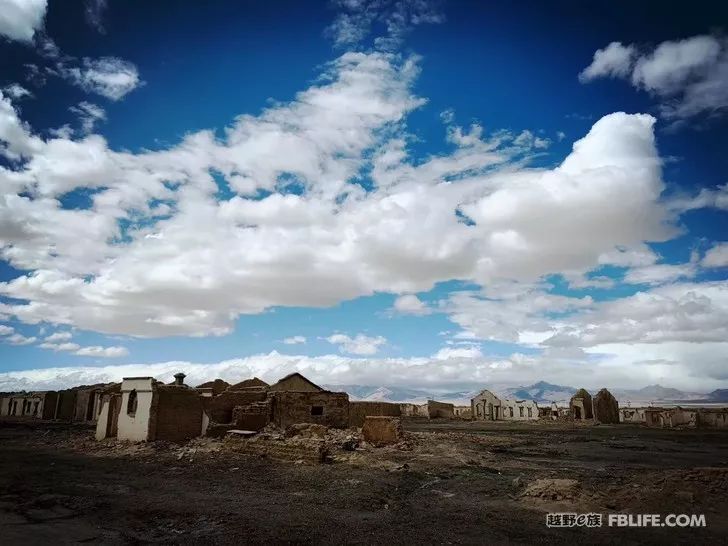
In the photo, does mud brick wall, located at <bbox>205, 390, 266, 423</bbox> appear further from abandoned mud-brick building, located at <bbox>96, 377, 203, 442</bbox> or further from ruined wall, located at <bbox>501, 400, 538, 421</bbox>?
ruined wall, located at <bbox>501, 400, 538, 421</bbox>

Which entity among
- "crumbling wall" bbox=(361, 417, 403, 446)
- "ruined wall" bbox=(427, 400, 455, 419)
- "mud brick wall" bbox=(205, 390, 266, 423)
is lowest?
"ruined wall" bbox=(427, 400, 455, 419)

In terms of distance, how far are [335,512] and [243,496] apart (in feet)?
9.82

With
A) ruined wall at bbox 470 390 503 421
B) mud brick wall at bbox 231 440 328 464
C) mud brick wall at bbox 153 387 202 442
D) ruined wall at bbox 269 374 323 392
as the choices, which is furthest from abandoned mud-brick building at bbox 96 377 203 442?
ruined wall at bbox 470 390 503 421

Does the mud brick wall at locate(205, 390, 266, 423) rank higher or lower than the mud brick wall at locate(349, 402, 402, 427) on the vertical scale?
higher

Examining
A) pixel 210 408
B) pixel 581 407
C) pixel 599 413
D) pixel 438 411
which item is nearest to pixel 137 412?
pixel 210 408

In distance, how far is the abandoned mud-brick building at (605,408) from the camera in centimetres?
5091

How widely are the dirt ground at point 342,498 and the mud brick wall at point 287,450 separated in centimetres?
46

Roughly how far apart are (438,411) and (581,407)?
792 inches

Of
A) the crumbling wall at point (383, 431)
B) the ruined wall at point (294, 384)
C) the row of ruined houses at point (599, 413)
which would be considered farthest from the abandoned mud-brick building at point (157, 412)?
the row of ruined houses at point (599, 413)

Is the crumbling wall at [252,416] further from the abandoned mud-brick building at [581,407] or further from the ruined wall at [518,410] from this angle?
the ruined wall at [518,410]

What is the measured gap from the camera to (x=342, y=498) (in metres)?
11.8

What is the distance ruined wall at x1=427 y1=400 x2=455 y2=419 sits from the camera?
65.5m

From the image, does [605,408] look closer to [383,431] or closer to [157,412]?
[383,431]

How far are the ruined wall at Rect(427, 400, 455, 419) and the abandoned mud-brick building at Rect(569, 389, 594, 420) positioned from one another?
59.5ft
